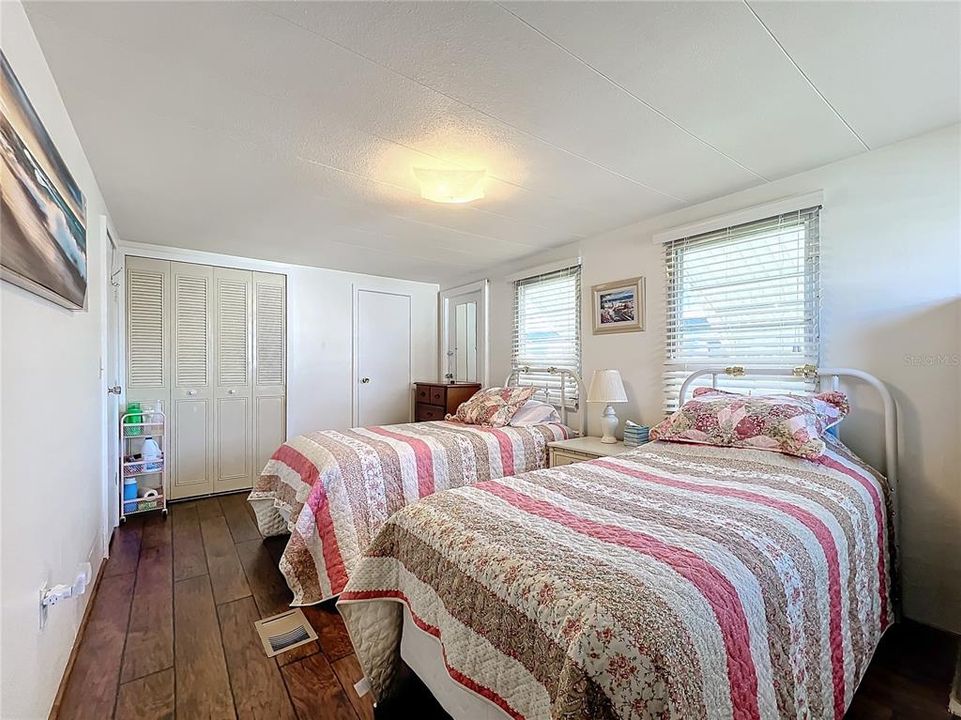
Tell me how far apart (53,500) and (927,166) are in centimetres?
376

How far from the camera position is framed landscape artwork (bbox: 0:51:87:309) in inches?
42.7

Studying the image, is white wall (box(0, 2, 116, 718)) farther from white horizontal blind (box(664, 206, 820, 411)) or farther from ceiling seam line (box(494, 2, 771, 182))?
white horizontal blind (box(664, 206, 820, 411))

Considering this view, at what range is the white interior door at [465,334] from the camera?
4691 millimetres

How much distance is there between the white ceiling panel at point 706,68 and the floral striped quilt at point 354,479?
2085 millimetres

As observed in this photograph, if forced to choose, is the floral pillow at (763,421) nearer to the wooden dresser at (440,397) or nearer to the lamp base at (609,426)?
the lamp base at (609,426)

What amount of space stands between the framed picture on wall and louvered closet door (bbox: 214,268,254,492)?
320cm

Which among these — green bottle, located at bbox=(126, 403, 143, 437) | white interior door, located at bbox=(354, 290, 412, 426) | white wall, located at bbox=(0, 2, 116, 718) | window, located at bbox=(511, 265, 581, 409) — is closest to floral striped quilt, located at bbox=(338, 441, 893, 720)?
white wall, located at bbox=(0, 2, 116, 718)

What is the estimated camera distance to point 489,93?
65.1 inches

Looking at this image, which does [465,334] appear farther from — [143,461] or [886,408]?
[886,408]

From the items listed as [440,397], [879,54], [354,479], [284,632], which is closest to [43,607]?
[284,632]

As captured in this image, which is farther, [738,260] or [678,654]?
[738,260]

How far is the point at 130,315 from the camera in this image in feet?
12.1

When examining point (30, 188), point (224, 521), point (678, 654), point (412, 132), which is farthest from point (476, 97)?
point (224, 521)

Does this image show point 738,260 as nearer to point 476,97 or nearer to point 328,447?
point 476,97
